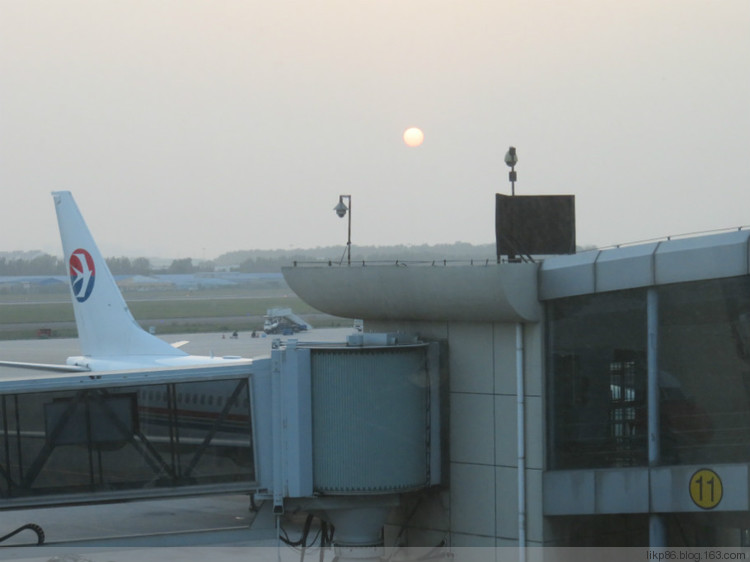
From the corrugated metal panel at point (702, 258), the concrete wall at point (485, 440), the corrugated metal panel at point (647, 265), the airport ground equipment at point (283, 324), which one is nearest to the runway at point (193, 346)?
the airport ground equipment at point (283, 324)

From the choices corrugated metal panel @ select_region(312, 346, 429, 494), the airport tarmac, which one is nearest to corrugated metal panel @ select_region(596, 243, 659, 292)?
corrugated metal panel @ select_region(312, 346, 429, 494)

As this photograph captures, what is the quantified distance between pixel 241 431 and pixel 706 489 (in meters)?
8.46

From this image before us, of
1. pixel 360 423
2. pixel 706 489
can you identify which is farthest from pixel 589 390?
pixel 360 423

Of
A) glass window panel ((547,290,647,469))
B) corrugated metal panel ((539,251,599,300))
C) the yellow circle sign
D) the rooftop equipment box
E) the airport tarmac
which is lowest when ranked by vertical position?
the airport tarmac

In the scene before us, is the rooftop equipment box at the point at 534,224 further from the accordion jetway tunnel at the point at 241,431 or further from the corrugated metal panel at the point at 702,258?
the corrugated metal panel at the point at 702,258

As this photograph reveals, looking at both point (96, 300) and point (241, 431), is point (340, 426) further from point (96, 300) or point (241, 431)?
point (96, 300)

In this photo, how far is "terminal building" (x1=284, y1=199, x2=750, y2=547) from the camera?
16.5m

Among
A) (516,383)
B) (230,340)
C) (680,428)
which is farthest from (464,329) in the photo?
(230,340)

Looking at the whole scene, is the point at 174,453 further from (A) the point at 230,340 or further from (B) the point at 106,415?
(A) the point at 230,340

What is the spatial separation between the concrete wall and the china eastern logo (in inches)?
1534

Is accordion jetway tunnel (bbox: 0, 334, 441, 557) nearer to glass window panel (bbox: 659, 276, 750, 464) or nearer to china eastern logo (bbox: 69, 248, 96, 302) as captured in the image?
glass window panel (bbox: 659, 276, 750, 464)

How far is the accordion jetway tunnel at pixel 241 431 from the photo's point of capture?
18.4 metres

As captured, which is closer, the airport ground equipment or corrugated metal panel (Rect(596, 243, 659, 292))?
corrugated metal panel (Rect(596, 243, 659, 292))

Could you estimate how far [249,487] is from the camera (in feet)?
62.1
